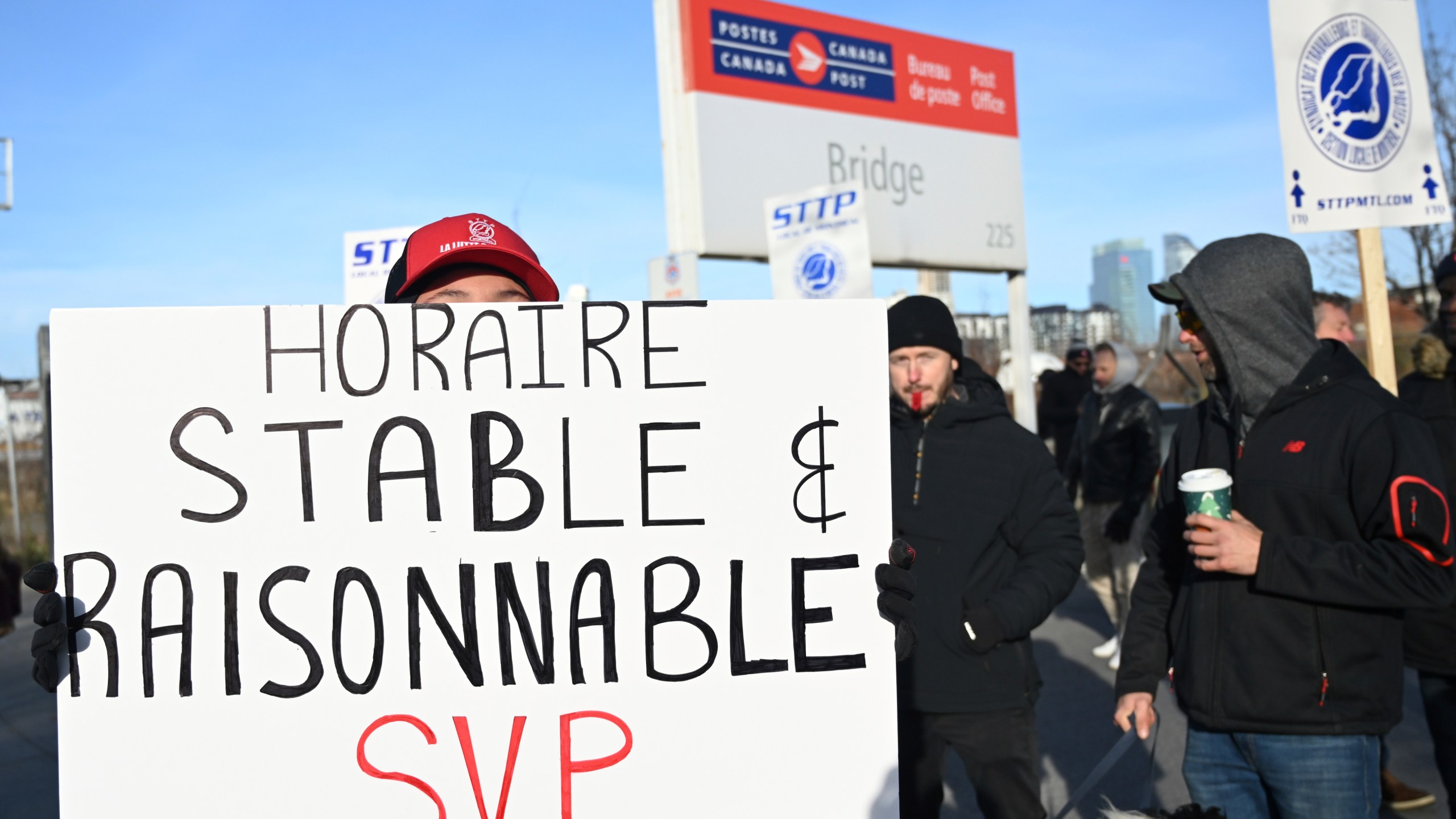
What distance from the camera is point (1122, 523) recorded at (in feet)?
23.0

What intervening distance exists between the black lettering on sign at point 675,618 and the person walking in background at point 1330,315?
365 cm

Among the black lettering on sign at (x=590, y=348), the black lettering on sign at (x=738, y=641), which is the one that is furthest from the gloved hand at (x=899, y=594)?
the black lettering on sign at (x=590, y=348)

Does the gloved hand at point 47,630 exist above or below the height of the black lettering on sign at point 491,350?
below

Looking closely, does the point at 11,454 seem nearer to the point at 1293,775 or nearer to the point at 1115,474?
the point at 1115,474

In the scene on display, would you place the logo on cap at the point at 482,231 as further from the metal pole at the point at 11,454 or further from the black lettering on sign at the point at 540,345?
the metal pole at the point at 11,454

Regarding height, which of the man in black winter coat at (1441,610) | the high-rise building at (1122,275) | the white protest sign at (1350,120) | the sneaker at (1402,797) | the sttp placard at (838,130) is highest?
the high-rise building at (1122,275)

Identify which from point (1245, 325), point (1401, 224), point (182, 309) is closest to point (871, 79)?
point (1401, 224)

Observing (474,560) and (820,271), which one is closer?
(474,560)

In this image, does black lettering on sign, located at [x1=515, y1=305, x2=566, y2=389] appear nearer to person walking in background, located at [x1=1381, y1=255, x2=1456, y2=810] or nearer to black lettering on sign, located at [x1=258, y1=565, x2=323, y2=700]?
black lettering on sign, located at [x1=258, y1=565, x2=323, y2=700]

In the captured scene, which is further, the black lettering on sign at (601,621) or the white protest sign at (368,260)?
the white protest sign at (368,260)

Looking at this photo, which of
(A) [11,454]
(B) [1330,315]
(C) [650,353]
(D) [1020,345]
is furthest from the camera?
(D) [1020,345]

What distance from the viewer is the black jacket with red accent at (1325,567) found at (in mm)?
2475

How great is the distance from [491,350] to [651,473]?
35 cm

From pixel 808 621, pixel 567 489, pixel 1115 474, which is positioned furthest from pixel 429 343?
pixel 1115 474
